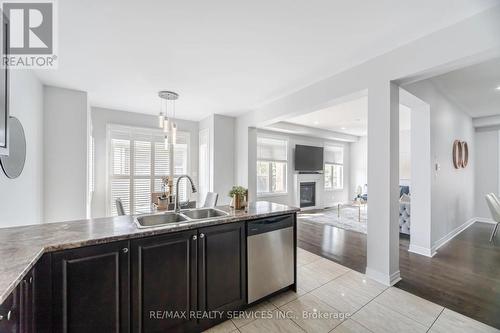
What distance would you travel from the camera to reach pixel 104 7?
5.73ft

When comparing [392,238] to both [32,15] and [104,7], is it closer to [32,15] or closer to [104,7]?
[104,7]

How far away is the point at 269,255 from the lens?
214 cm

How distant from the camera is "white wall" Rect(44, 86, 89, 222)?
3.32m

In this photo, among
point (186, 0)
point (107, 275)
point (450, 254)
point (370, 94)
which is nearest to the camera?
point (107, 275)

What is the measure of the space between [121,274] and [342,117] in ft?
18.4

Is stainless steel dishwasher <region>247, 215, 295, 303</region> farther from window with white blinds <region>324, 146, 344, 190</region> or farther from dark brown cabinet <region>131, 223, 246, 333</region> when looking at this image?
window with white blinds <region>324, 146, 344, 190</region>

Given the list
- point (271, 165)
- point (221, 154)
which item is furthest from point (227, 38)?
point (271, 165)

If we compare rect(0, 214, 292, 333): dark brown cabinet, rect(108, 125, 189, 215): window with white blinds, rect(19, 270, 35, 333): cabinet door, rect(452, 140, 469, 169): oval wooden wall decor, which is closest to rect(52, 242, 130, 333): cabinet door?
rect(0, 214, 292, 333): dark brown cabinet

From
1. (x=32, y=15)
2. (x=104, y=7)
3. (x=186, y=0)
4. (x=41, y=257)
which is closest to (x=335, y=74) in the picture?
(x=186, y=0)

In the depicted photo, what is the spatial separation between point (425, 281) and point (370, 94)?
2.37m

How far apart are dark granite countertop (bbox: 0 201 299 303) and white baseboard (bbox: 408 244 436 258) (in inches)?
126

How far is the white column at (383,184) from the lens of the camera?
7.96 feet

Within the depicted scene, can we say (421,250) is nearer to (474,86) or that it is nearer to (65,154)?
(474,86)

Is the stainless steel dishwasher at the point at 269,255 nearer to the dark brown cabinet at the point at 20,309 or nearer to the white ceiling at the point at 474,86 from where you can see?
the dark brown cabinet at the point at 20,309
